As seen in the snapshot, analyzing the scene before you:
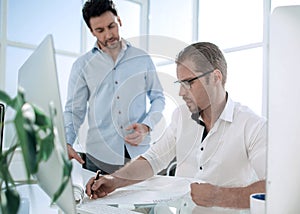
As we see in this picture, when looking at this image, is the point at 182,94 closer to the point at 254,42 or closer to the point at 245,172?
the point at 245,172

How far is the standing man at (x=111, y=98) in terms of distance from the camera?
4.63 ft

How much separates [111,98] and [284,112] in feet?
3.44

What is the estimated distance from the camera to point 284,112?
507mm

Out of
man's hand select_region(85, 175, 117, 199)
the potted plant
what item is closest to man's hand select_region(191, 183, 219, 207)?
man's hand select_region(85, 175, 117, 199)

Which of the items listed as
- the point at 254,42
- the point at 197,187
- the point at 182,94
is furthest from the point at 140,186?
the point at 254,42

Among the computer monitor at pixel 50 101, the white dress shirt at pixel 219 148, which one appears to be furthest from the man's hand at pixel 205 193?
the computer monitor at pixel 50 101

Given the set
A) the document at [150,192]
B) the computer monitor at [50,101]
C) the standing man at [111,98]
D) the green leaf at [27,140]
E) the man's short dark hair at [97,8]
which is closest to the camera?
the green leaf at [27,140]

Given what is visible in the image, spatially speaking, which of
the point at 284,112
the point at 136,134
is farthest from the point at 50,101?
the point at 136,134

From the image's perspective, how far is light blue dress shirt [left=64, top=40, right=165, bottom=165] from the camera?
4.65 feet

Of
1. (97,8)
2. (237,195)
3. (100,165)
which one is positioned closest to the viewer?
(237,195)

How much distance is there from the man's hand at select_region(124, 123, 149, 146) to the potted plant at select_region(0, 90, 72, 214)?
1125 mm

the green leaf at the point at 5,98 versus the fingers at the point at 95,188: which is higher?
the green leaf at the point at 5,98

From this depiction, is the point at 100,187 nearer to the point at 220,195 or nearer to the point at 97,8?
the point at 220,195

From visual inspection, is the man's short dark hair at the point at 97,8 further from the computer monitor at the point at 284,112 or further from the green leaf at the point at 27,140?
the green leaf at the point at 27,140
